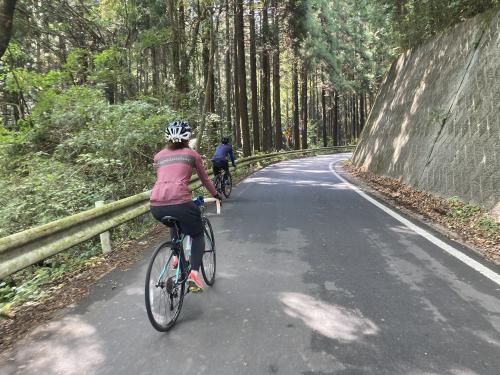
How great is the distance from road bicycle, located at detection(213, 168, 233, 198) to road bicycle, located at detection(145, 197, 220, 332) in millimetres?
8113

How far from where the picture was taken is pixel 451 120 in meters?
11.7

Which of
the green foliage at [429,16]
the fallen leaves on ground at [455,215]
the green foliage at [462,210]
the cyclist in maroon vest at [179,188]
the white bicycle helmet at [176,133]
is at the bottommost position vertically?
the fallen leaves on ground at [455,215]

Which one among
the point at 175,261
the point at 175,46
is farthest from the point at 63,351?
the point at 175,46

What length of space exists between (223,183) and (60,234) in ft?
25.7

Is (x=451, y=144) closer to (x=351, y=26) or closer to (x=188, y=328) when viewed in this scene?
(x=188, y=328)

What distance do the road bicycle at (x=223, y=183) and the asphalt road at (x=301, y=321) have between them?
595 centimetres

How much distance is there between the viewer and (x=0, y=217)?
27.7 ft

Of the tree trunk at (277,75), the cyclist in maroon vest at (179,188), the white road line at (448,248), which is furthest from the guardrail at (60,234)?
the tree trunk at (277,75)

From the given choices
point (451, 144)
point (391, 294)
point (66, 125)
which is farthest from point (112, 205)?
point (451, 144)

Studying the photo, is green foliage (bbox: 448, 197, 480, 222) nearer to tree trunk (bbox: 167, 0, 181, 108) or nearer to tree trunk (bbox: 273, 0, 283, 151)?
tree trunk (bbox: 167, 0, 181, 108)

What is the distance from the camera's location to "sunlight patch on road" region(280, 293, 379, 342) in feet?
13.0

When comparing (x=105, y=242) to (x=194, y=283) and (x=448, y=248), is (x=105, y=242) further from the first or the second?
(x=448, y=248)

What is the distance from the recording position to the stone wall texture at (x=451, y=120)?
31.0 feet

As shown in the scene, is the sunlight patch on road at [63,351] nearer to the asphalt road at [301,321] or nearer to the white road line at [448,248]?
the asphalt road at [301,321]
